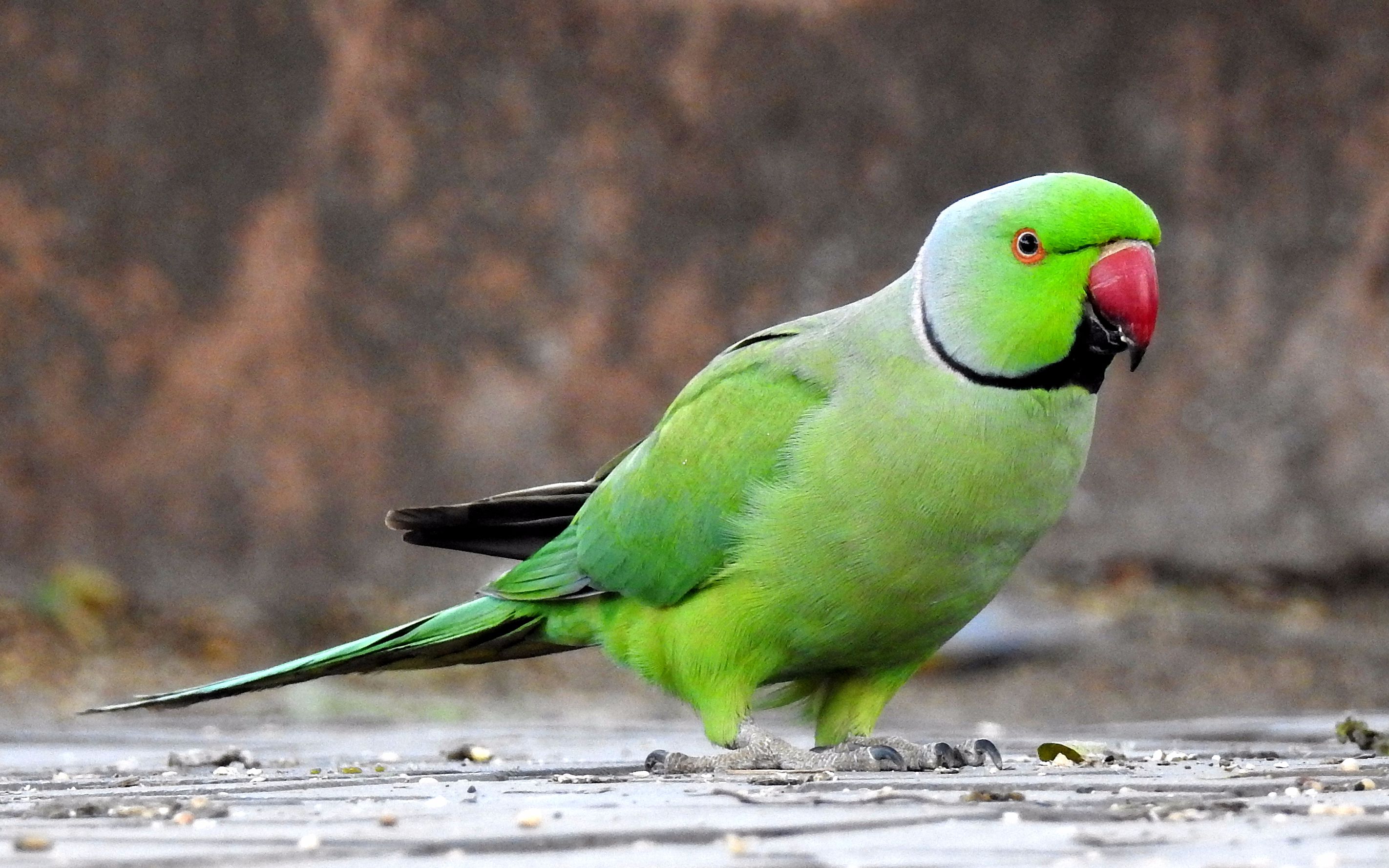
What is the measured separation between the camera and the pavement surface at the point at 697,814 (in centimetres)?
227

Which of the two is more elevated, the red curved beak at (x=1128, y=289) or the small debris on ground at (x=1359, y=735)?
the red curved beak at (x=1128, y=289)

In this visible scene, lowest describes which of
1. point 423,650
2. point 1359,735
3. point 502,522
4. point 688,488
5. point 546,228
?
point 1359,735

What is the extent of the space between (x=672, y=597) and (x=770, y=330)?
0.76 m

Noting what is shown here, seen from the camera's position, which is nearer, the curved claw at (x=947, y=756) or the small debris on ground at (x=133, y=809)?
the small debris on ground at (x=133, y=809)

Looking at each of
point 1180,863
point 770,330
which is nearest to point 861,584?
point 770,330

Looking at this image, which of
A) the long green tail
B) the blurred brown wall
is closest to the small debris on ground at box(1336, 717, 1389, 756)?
the long green tail

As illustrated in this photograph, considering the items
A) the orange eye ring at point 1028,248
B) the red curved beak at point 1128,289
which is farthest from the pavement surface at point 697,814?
the orange eye ring at point 1028,248

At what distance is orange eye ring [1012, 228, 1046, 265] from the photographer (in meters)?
3.75

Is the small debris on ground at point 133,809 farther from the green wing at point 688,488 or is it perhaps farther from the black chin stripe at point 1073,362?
the black chin stripe at point 1073,362

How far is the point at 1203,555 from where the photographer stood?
324 inches

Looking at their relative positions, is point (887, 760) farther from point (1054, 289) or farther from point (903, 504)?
point (1054, 289)

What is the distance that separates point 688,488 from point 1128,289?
115cm

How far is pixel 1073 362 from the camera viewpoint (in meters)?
3.79

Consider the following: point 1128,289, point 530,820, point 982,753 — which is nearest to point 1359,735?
point 982,753
